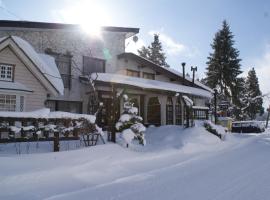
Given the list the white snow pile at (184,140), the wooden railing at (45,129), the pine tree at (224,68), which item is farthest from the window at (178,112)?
the pine tree at (224,68)

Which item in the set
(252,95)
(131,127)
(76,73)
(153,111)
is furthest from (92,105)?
(252,95)

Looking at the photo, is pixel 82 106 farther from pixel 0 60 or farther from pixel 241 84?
pixel 241 84

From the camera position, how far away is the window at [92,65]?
19.1 m

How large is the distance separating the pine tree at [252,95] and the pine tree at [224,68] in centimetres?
1101

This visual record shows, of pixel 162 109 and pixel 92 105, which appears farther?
pixel 162 109

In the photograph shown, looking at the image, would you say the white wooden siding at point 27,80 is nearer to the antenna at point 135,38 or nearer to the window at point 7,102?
the window at point 7,102

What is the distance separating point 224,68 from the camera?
44.5 meters

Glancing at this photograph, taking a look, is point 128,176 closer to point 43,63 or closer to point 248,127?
point 43,63

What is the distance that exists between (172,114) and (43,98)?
36.7ft

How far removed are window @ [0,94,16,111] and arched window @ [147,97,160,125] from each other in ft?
35.5

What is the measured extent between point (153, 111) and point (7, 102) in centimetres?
1119

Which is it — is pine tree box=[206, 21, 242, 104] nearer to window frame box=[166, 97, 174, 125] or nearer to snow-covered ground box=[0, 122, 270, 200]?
window frame box=[166, 97, 174, 125]

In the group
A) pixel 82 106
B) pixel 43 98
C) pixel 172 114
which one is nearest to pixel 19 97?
pixel 43 98

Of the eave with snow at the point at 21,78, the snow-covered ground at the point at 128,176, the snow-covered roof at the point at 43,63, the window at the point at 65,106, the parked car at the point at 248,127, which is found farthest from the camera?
the parked car at the point at 248,127
